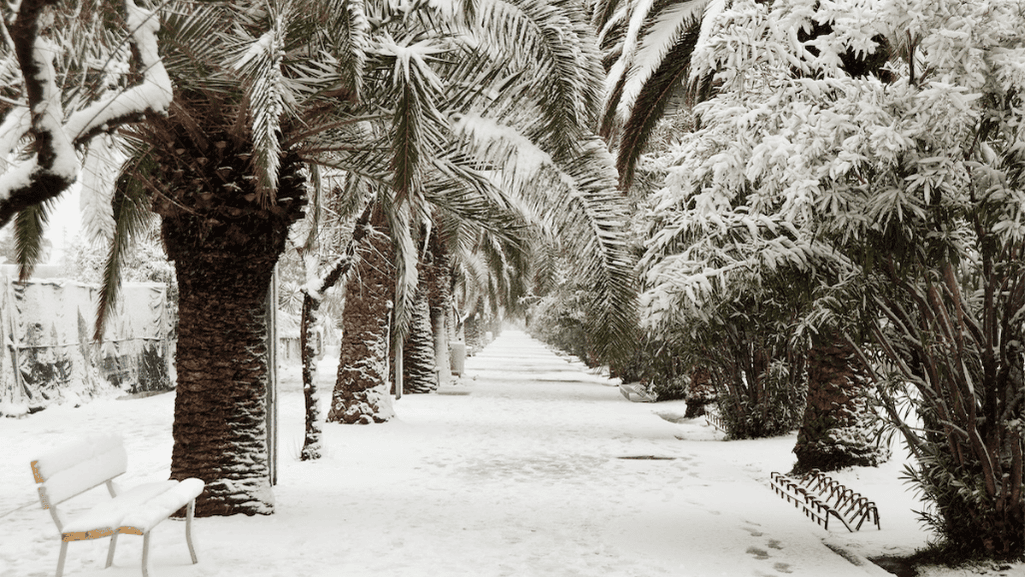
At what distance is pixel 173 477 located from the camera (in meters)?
7.09

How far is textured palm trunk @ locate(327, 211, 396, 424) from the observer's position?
1413 centimetres

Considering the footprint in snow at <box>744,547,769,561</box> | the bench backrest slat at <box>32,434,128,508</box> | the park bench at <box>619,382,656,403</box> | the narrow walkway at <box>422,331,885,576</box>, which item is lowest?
the footprint in snow at <box>744,547,769,561</box>

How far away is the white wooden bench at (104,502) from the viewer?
454cm

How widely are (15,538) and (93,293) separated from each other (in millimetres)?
11564

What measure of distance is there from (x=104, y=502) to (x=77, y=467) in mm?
285

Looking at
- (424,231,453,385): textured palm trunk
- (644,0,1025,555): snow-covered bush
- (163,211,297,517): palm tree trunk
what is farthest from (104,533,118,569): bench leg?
(424,231,453,385): textured palm trunk

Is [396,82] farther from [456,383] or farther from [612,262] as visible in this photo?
[456,383]

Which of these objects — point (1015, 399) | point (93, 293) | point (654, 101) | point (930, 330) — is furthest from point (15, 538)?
point (93, 293)

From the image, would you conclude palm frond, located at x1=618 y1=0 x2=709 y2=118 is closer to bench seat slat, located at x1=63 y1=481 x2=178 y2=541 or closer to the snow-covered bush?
the snow-covered bush

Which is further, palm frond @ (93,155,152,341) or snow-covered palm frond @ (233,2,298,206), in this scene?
palm frond @ (93,155,152,341)

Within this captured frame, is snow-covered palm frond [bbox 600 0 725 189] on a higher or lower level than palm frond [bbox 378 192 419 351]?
higher

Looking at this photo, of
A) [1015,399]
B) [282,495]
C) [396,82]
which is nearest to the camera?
[1015,399]

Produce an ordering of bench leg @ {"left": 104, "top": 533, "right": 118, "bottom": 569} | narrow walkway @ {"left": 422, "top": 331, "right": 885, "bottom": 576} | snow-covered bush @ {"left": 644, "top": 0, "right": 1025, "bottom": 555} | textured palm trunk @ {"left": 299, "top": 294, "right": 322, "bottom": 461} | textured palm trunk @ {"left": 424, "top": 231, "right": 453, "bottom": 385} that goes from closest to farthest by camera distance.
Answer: snow-covered bush @ {"left": 644, "top": 0, "right": 1025, "bottom": 555}
bench leg @ {"left": 104, "top": 533, "right": 118, "bottom": 569}
narrow walkway @ {"left": 422, "top": 331, "right": 885, "bottom": 576}
textured palm trunk @ {"left": 299, "top": 294, "right": 322, "bottom": 461}
textured palm trunk @ {"left": 424, "top": 231, "right": 453, "bottom": 385}

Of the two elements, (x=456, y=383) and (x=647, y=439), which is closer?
(x=647, y=439)
